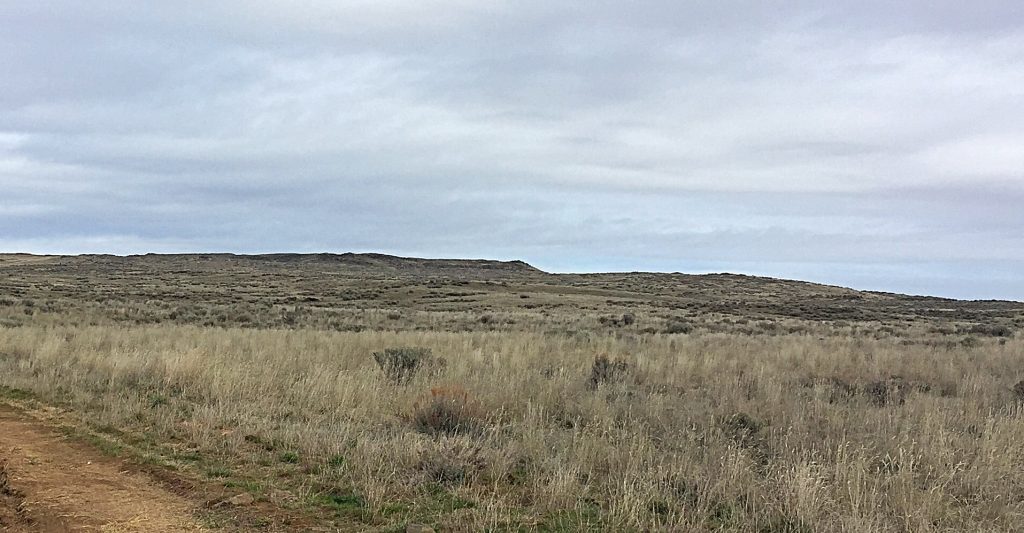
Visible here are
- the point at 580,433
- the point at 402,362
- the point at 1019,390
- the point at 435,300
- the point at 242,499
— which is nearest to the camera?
the point at 242,499

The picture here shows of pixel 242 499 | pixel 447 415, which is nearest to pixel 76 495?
pixel 242 499

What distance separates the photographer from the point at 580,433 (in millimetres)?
7742

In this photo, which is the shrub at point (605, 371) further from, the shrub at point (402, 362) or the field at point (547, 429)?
the shrub at point (402, 362)

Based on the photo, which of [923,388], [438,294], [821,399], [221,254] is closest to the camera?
[821,399]

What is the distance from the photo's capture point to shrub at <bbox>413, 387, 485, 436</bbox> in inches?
310

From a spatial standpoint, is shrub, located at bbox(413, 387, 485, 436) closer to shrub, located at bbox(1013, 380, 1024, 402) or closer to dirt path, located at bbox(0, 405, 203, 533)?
dirt path, located at bbox(0, 405, 203, 533)

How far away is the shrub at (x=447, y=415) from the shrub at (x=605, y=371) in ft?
9.73

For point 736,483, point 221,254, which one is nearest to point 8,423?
point 736,483

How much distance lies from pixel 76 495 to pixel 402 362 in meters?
7.05

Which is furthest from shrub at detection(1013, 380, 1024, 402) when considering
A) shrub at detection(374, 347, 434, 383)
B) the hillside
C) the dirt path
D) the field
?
the hillside

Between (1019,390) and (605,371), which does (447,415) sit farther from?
(1019,390)

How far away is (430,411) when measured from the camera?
820 centimetres

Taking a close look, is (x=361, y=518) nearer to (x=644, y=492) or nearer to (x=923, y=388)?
(x=644, y=492)

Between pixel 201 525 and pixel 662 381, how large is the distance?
27.1 ft
